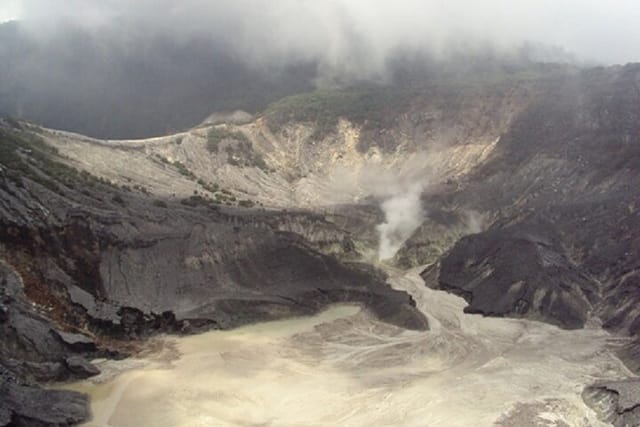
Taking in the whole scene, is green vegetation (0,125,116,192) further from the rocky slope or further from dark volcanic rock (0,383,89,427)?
dark volcanic rock (0,383,89,427)

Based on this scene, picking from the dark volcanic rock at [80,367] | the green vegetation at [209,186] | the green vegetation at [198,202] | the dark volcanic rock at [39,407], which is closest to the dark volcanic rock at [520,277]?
the green vegetation at [198,202]

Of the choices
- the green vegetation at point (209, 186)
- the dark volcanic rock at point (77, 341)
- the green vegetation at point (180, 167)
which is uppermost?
the green vegetation at point (180, 167)

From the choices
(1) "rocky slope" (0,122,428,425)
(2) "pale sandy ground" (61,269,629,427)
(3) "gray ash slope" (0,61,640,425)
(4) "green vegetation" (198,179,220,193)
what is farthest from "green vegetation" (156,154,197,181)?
(2) "pale sandy ground" (61,269,629,427)

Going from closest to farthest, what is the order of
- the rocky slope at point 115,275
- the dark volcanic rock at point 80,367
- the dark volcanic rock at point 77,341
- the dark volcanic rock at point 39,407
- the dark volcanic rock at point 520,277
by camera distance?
the dark volcanic rock at point 39,407, the dark volcanic rock at point 80,367, the rocky slope at point 115,275, the dark volcanic rock at point 77,341, the dark volcanic rock at point 520,277

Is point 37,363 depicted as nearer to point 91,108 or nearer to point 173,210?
point 173,210

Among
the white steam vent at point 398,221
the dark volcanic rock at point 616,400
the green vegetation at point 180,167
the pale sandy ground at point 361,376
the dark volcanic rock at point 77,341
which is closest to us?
the dark volcanic rock at point 616,400

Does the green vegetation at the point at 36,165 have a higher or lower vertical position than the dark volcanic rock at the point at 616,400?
higher

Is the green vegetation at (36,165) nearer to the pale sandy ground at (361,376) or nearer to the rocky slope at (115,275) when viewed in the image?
the rocky slope at (115,275)
